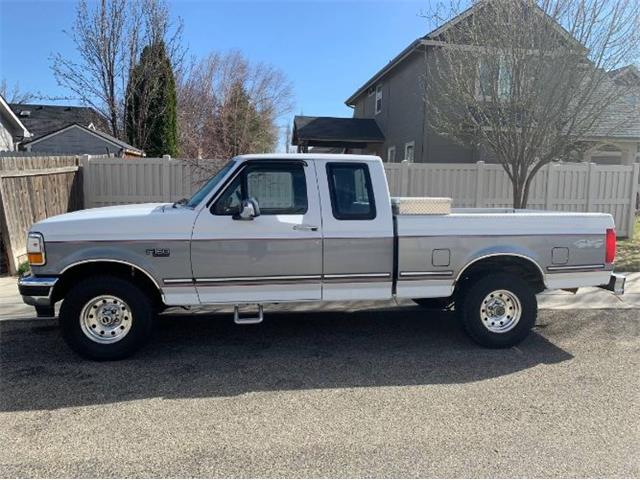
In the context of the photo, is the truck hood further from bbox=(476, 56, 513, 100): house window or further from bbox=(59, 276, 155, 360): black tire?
bbox=(476, 56, 513, 100): house window

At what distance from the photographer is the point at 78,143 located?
2120 centimetres

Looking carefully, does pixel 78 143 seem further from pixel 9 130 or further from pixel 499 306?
pixel 499 306

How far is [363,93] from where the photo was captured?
25656 mm

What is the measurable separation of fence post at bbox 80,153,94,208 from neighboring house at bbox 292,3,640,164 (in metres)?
8.21

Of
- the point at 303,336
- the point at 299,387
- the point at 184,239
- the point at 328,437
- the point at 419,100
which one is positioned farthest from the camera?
the point at 419,100

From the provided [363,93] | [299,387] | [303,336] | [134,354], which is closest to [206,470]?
[299,387]

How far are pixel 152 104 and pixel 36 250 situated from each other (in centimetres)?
1893

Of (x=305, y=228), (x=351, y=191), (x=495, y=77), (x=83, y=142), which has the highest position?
(x=495, y=77)

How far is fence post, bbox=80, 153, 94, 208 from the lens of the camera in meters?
11.5

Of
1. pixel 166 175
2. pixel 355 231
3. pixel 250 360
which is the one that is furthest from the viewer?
pixel 166 175

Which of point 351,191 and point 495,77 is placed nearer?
point 351,191

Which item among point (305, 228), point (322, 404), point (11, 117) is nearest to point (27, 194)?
point (305, 228)

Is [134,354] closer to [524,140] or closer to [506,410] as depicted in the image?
[506,410]

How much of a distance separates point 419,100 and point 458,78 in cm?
625
